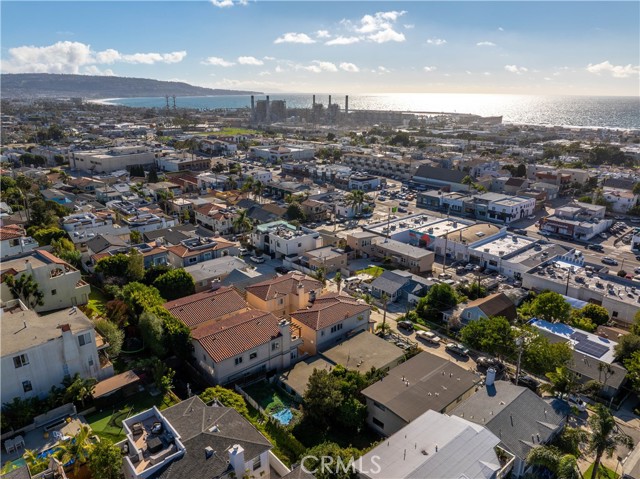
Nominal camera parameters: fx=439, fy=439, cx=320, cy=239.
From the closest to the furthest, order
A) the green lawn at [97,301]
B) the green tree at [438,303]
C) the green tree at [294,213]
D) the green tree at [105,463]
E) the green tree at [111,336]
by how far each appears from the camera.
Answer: the green tree at [105,463] → the green tree at [111,336] → the green lawn at [97,301] → the green tree at [438,303] → the green tree at [294,213]

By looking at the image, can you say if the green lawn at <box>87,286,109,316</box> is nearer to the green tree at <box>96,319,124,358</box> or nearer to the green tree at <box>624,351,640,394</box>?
the green tree at <box>96,319,124,358</box>

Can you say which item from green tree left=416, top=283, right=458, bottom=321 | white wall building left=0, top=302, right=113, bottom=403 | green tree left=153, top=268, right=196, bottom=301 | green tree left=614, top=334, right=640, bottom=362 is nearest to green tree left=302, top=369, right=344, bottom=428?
white wall building left=0, top=302, right=113, bottom=403

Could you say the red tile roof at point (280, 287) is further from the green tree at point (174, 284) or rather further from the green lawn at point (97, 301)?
the green lawn at point (97, 301)

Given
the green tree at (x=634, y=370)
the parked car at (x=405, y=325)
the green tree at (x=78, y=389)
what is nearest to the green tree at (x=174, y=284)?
the green tree at (x=78, y=389)

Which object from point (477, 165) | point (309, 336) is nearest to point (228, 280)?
point (309, 336)

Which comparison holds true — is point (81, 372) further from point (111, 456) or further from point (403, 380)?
point (403, 380)

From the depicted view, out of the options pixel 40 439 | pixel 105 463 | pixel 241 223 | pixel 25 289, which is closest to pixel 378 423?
pixel 105 463
